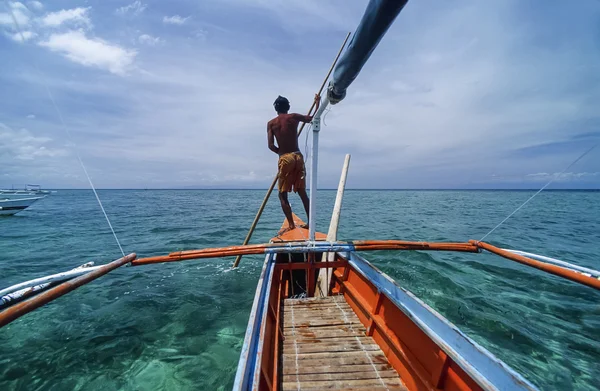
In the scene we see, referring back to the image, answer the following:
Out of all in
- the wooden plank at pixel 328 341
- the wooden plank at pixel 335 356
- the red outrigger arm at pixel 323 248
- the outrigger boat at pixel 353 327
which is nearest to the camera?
the outrigger boat at pixel 353 327

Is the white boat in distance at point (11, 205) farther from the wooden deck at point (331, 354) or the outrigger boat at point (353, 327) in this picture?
the wooden deck at point (331, 354)

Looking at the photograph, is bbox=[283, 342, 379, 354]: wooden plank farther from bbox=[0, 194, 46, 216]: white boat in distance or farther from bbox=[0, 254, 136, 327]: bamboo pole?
bbox=[0, 194, 46, 216]: white boat in distance

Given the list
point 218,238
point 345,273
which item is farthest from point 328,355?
point 218,238

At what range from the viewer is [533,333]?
555 centimetres

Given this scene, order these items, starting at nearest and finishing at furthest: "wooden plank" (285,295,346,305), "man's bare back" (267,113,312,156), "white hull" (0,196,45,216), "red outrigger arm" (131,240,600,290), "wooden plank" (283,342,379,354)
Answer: "wooden plank" (283,342,379,354) < "red outrigger arm" (131,240,600,290) < "wooden plank" (285,295,346,305) < "man's bare back" (267,113,312,156) < "white hull" (0,196,45,216)

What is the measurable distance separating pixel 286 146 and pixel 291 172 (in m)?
0.67

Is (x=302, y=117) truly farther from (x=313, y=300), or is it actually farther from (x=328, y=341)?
(x=328, y=341)

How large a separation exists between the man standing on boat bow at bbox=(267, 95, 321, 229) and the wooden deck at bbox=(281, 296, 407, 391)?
3.07 m

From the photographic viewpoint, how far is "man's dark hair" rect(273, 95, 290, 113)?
6.07 meters

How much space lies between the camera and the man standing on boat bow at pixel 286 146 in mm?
6070

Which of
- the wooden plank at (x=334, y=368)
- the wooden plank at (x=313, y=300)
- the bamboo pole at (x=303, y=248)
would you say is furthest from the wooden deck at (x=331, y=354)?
the bamboo pole at (x=303, y=248)

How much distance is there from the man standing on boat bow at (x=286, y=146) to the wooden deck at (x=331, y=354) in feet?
10.1

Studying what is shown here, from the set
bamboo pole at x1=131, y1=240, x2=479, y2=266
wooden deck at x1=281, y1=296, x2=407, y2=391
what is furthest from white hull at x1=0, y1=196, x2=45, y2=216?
wooden deck at x1=281, y1=296, x2=407, y2=391

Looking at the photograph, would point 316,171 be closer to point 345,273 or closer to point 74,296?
point 345,273
